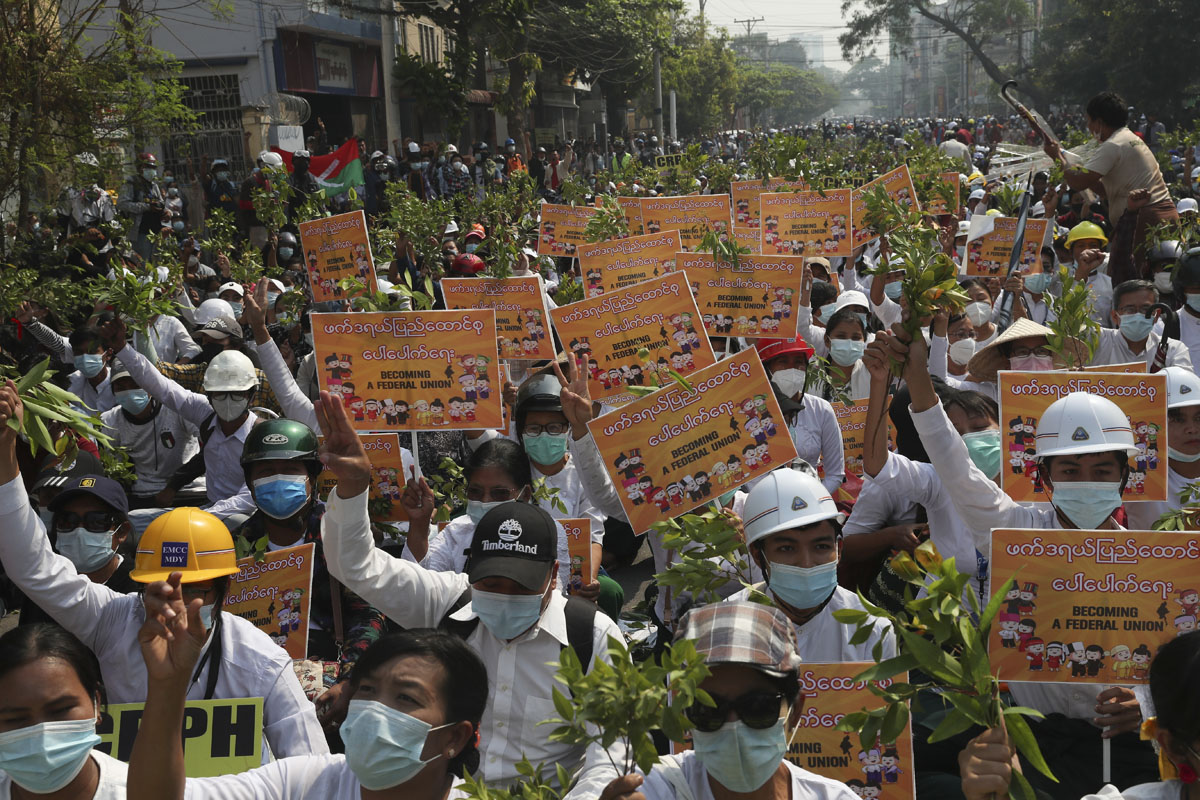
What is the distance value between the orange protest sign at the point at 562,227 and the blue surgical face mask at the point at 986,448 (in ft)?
22.0

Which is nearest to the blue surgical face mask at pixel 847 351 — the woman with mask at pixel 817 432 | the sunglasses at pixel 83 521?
the woman with mask at pixel 817 432

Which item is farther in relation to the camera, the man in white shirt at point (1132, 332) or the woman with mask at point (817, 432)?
the man in white shirt at point (1132, 332)

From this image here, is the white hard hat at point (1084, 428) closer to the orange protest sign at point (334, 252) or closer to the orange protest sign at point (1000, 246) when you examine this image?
the orange protest sign at point (334, 252)

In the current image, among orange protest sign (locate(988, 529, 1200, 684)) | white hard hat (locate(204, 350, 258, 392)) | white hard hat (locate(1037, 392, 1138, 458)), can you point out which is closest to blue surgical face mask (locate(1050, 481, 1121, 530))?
white hard hat (locate(1037, 392, 1138, 458))

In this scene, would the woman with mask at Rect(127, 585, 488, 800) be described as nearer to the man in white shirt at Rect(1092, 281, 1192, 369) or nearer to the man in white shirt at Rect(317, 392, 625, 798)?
the man in white shirt at Rect(317, 392, 625, 798)

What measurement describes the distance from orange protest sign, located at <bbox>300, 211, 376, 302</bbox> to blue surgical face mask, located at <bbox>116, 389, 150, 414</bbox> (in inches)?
62.3

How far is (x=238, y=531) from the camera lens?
506 cm

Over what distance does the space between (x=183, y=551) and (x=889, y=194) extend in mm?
8330

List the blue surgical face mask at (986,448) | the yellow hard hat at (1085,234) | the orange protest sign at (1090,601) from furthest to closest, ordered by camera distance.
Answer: the yellow hard hat at (1085,234)
the blue surgical face mask at (986,448)
the orange protest sign at (1090,601)

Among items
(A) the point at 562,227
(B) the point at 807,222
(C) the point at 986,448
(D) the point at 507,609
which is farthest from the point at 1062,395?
(A) the point at 562,227

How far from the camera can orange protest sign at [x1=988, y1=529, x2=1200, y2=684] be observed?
340cm

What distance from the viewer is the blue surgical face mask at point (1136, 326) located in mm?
6965

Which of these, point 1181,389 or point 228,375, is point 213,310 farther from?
point 1181,389

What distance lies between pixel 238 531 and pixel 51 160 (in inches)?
235
